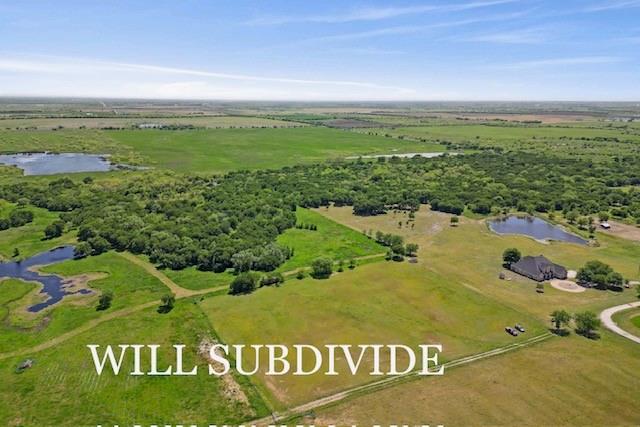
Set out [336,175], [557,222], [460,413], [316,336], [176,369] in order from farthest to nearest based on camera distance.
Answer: [336,175]
[557,222]
[316,336]
[176,369]
[460,413]

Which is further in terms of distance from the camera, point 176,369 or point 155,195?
point 155,195

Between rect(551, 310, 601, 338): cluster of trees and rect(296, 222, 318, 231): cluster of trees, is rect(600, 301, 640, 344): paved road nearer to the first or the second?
rect(551, 310, 601, 338): cluster of trees

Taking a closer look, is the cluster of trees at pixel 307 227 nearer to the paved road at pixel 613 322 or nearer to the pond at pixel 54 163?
the paved road at pixel 613 322

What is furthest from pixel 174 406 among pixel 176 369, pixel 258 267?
pixel 258 267

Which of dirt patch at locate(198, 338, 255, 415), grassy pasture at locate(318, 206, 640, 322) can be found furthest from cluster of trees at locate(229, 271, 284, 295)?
grassy pasture at locate(318, 206, 640, 322)

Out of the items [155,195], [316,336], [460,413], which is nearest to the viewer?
[460,413]

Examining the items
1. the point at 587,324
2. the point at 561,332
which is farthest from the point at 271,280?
the point at 587,324

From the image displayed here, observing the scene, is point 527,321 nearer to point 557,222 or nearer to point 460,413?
point 460,413
